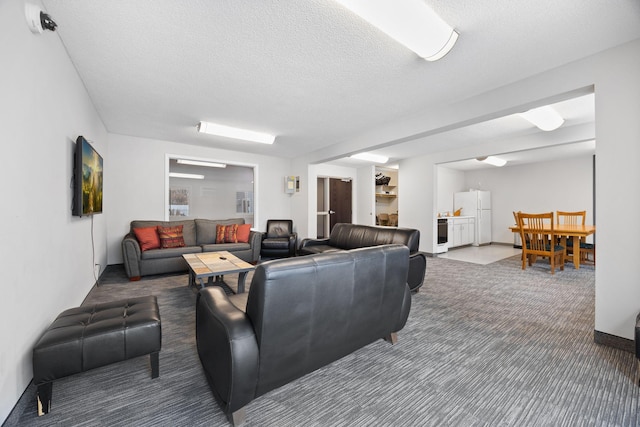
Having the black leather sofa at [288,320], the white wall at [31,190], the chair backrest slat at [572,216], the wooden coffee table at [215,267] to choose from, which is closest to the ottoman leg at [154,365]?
the black leather sofa at [288,320]

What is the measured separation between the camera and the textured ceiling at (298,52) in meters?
1.76

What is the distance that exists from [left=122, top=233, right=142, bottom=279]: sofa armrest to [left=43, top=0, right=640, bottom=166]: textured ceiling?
1978 millimetres

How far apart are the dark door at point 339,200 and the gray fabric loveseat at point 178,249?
3.18 metres

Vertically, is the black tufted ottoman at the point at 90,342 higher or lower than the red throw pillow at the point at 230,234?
lower

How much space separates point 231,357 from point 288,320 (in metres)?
0.31

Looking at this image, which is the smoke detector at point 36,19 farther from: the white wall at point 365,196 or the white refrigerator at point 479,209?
the white refrigerator at point 479,209

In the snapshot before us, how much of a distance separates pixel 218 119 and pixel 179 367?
3266 mm

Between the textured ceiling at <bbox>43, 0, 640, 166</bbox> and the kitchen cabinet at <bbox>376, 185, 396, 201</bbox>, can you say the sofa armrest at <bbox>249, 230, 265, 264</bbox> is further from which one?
the kitchen cabinet at <bbox>376, 185, 396, 201</bbox>

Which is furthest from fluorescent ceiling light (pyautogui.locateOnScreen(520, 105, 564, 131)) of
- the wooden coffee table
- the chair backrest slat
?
the wooden coffee table

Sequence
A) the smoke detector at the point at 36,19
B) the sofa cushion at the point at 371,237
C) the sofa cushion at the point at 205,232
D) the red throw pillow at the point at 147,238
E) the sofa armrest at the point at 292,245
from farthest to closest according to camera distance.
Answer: the sofa armrest at the point at 292,245
the sofa cushion at the point at 205,232
the red throw pillow at the point at 147,238
the sofa cushion at the point at 371,237
the smoke detector at the point at 36,19

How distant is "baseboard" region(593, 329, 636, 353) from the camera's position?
202 cm

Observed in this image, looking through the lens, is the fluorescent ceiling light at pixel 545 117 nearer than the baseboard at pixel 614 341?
No

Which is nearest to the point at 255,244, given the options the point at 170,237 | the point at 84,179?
the point at 170,237

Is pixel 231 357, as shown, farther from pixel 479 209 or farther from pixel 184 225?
pixel 479 209
